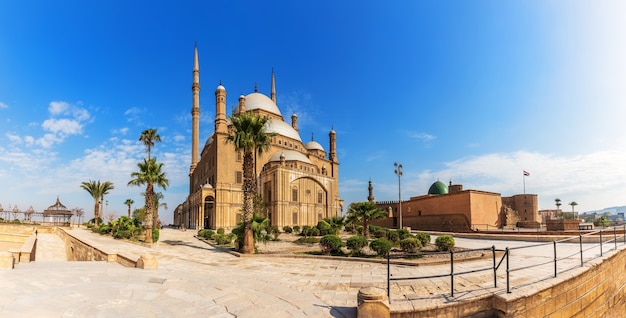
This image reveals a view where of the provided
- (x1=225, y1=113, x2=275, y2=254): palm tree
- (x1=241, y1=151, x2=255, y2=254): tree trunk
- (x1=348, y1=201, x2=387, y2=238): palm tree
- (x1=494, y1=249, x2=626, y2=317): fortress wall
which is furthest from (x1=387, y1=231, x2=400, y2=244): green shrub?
(x1=494, y1=249, x2=626, y2=317): fortress wall

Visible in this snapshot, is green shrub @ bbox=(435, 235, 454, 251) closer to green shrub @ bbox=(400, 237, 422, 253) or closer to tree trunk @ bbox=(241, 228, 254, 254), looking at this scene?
green shrub @ bbox=(400, 237, 422, 253)

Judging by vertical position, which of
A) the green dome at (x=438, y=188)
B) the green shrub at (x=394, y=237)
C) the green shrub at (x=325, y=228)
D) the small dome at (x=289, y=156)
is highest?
the small dome at (x=289, y=156)

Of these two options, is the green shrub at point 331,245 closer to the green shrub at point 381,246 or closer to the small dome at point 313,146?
the green shrub at point 381,246

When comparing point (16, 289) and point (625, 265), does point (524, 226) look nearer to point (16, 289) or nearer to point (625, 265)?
point (625, 265)

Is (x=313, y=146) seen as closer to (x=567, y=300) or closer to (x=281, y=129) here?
(x=281, y=129)

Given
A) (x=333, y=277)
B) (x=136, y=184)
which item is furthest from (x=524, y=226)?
(x=136, y=184)

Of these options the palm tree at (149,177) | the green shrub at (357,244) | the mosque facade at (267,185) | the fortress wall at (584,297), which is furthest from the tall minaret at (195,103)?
the fortress wall at (584,297)

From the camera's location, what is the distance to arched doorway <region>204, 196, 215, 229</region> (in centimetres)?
4299

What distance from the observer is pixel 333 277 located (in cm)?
905

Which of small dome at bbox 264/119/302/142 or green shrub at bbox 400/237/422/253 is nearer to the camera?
green shrub at bbox 400/237/422/253

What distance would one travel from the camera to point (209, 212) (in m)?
47.5

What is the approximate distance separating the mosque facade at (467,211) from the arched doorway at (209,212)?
2395 cm

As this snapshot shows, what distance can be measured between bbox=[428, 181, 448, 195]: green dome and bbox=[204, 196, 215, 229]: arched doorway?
105 feet

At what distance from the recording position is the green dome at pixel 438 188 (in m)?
47.2
